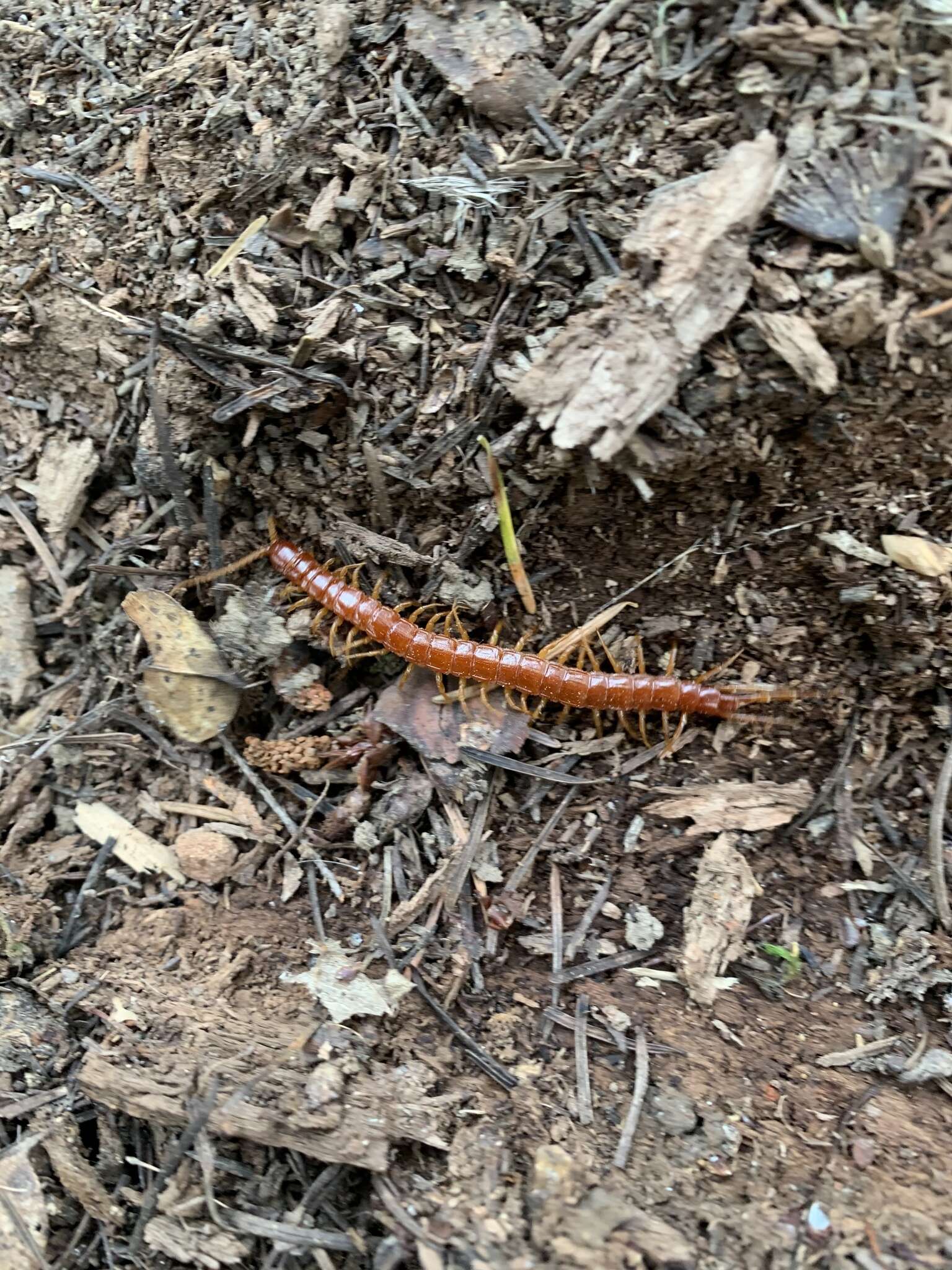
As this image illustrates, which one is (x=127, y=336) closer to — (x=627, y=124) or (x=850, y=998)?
(x=627, y=124)

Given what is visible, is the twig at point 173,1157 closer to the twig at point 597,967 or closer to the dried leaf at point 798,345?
the twig at point 597,967

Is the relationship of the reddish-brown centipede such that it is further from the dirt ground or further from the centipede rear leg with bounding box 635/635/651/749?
the dirt ground

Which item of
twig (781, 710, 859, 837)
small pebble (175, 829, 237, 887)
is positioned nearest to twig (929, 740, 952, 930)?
twig (781, 710, 859, 837)

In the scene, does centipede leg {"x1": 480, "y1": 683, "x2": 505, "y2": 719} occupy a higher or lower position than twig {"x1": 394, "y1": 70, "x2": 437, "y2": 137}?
lower

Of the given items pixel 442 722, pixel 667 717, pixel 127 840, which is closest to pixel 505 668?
pixel 442 722

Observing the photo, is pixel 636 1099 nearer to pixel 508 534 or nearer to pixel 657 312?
pixel 508 534

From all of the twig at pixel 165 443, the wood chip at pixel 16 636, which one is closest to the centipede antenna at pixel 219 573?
the twig at pixel 165 443

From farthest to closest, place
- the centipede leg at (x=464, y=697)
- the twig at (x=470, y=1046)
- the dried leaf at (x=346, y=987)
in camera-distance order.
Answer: the centipede leg at (x=464, y=697)
the dried leaf at (x=346, y=987)
the twig at (x=470, y=1046)
